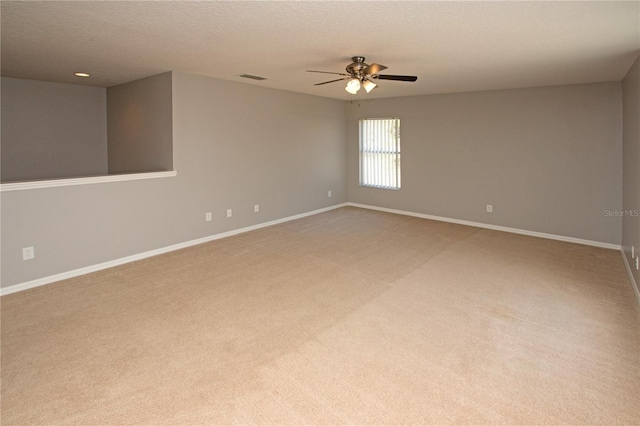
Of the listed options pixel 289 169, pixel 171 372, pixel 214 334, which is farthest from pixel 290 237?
pixel 171 372

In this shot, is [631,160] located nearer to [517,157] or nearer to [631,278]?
[631,278]

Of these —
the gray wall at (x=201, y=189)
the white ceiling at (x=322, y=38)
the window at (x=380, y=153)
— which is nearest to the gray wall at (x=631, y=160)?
the white ceiling at (x=322, y=38)

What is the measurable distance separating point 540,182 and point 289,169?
421 centimetres

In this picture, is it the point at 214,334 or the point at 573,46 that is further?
the point at 573,46

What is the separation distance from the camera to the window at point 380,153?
758cm

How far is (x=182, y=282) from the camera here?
13.2 ft

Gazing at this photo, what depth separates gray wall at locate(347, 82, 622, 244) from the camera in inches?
207

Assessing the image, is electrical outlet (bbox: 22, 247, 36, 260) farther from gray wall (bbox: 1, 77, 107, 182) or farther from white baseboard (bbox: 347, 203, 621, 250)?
white baseboard (bbox: 347, 203, 621, 250)

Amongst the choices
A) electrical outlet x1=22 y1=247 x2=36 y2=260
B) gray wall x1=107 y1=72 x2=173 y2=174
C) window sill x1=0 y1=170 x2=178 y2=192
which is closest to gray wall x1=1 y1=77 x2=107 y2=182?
gray wall x1=107 y1=72 x2=173 y2=174

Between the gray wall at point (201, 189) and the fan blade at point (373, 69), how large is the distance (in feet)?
8.64

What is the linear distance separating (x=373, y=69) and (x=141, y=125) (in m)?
3.74

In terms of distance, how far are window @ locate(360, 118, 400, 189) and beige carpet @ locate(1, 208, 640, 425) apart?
3216mm

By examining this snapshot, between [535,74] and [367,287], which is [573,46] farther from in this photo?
[367,287]

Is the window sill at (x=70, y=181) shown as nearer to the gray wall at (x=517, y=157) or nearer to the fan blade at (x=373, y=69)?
the fan blade at (x=373, y=69)
